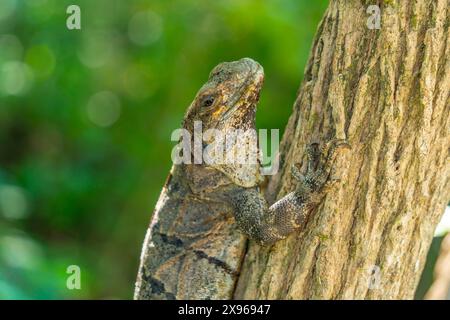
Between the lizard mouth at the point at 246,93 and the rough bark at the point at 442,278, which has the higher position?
the lizard mouth at the point at 246,93

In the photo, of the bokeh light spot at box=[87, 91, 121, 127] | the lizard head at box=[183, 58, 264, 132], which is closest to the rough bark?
the lizard head at box=[183, 58, 264, 132]

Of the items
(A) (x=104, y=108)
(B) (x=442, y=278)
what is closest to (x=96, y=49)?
(A) (x=104, y=108)

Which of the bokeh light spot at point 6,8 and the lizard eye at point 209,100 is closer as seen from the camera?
the lizard eye at point 209,100

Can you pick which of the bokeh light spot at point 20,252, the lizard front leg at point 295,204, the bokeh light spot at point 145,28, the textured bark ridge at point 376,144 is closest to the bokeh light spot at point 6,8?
the bokeh light spot at point 145,28

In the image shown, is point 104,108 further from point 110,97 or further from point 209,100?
point 209,100

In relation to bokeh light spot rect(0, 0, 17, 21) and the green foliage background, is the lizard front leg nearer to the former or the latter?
the green foliage background

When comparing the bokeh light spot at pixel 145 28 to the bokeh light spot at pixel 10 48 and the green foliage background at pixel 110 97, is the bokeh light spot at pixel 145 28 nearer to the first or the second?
the green foliage background at pixel 110 97
